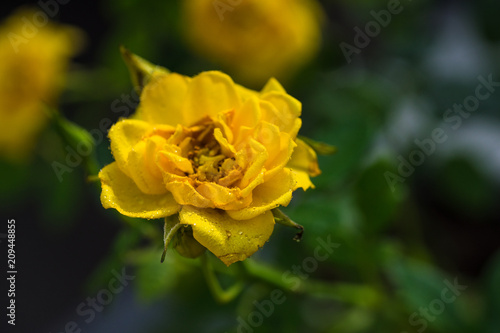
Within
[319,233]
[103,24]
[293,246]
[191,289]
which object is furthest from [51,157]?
[103,24]

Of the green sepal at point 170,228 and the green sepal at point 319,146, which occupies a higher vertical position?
the green sepal at point 319,146

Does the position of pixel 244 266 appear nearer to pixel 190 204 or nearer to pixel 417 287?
pixel 190 204

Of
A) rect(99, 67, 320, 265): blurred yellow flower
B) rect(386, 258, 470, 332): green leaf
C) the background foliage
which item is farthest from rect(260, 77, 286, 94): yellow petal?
rect(386, 258, 470, 332): green leaf

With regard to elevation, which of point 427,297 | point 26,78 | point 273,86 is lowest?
point 26,78

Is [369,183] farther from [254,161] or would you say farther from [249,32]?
[249,32]

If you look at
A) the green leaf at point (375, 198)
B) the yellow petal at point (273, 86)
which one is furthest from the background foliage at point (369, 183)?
the yellow petal at point (273, 86)

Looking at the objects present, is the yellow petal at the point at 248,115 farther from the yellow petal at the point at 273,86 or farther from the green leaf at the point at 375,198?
the green leaf at the point at 375,198

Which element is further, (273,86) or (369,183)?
(369,183)

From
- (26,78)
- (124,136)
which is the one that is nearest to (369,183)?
(124,136)
